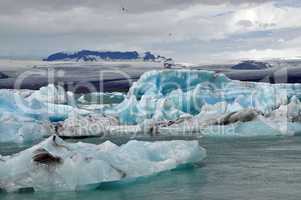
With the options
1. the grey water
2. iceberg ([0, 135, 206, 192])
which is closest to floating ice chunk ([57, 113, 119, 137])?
the grey water

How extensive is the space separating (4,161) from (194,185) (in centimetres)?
321

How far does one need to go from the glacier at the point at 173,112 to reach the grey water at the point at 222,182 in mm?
5844

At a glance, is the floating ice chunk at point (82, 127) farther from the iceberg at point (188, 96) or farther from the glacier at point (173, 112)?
the iceberg at point (188, 96)

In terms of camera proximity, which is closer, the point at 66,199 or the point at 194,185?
the point at 66,199

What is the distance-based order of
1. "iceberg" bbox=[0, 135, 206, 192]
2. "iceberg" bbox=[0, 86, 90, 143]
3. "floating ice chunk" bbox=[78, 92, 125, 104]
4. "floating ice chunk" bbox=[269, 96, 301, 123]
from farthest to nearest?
"floating ice chunk" bbox=[78, 92, 125, 104] → "floating ice chunk" bbox=[269, 96, 301, 123] → "iceberg" bbox=[0, 86, 90, 143] → "iceberg" bbox=[0, 135, 206, 192]

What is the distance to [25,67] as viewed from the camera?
4650 cm

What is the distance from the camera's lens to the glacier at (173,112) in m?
19.3

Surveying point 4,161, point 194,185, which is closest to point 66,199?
point 4,161

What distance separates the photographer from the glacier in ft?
63.5

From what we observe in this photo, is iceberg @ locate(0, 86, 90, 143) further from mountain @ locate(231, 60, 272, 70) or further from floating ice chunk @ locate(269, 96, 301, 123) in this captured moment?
mountain @ locate(231, 60, 272, 70)

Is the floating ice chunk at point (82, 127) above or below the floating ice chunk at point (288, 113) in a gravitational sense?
below

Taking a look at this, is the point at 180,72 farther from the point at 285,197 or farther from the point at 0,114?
the point at 285,197

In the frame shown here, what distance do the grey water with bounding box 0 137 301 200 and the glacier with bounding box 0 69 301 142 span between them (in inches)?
230

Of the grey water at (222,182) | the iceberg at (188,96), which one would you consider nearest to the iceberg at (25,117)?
the iceberg at (188,96)
